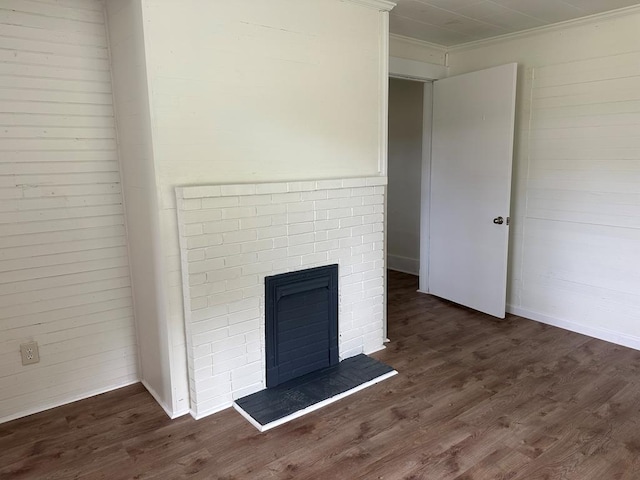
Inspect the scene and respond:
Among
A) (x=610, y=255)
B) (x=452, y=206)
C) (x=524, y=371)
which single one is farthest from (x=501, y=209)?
(x=524, y=371)

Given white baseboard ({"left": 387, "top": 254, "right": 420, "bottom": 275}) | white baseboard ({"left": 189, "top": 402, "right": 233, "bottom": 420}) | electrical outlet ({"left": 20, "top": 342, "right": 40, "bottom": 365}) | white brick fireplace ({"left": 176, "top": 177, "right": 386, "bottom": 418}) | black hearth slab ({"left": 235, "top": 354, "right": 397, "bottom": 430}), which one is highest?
→ white brick fireplace ({"left": 176, "top": 177, "right": 386, "bottom": 418})

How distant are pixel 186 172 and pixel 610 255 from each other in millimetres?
3152

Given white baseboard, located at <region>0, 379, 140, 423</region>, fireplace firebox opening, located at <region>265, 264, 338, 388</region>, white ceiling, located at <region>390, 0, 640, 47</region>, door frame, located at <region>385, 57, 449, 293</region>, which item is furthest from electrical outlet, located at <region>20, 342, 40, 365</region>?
door frame, located at <region>385, 57, 449, 293</region>

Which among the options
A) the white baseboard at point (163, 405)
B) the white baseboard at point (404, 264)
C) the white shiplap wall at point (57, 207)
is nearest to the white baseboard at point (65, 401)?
the white shiplap wall at point (57, 207)

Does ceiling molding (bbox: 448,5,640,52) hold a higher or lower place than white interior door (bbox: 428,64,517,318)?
higher

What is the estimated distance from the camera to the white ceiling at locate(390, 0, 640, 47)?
311 cm

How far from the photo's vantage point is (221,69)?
247cm

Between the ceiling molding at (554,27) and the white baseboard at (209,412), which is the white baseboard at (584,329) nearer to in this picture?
the ceiling molding at (554,27)

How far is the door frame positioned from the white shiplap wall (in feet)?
7.81

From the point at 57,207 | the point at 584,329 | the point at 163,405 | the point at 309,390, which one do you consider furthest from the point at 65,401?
the point at 584,329

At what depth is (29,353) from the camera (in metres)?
2.62

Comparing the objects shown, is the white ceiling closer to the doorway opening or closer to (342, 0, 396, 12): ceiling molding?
(342, 0, 396, 12): ceiling molding

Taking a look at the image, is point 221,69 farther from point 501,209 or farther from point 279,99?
point 501,209

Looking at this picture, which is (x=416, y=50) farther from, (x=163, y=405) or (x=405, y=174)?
(x=163, y=405)
